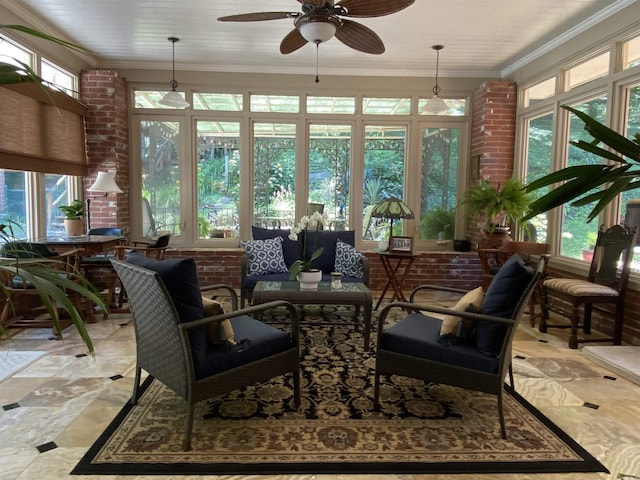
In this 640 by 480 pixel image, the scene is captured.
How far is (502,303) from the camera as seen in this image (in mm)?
2332

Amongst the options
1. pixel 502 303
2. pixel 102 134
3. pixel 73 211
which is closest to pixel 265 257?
pixel 73 211

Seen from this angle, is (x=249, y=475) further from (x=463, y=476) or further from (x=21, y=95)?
(x=21, y=95)

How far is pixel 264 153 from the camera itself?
612 centimetres

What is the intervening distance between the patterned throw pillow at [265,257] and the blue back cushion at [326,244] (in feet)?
1.14

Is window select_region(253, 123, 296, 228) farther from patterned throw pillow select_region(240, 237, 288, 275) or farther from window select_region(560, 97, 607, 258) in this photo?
window select_region(560, 97, 607, 258)

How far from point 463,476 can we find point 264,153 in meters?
4.95

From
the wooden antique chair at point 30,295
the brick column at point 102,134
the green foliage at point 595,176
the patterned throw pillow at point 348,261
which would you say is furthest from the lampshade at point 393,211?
the green foliage at point 595,176

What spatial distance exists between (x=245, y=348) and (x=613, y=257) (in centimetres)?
328

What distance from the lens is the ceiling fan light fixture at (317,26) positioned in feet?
9.41

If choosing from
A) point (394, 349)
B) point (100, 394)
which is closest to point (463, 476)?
point (394, 349)

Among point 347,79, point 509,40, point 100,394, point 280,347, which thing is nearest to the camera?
point 280,347

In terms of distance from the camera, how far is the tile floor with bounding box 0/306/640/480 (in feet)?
6.53

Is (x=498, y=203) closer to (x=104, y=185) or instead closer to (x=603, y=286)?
(x=603, y=286)

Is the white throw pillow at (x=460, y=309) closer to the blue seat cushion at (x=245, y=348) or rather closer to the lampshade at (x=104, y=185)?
the blue seat cushion at (x=245, y=348)
